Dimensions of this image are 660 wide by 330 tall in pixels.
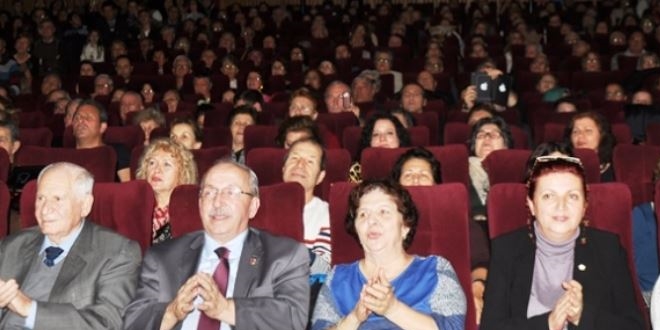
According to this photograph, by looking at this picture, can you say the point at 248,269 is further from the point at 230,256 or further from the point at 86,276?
the point at 86,276

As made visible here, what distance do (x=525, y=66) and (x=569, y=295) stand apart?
7857 millimetres

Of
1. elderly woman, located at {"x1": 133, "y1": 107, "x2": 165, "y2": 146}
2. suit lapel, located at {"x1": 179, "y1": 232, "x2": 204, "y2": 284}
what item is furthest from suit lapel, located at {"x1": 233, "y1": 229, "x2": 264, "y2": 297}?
elderly woman, located at {"x1": 133, "y1": 107, "x2": 165, "y2": 146}

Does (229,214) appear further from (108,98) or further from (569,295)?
(108,98)

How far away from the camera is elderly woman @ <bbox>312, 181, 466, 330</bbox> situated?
3.67 m

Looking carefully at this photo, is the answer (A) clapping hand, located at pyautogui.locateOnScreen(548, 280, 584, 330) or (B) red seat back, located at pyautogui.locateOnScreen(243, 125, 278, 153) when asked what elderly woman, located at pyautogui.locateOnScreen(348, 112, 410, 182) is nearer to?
(B) red seat back, located at pyautogui.locateOnScreen(243, 125, 278, 153)

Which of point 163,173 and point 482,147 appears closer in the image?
point 163,173

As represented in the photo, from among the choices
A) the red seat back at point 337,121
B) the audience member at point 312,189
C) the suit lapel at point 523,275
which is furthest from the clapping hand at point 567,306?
the red seat back at point 337,121

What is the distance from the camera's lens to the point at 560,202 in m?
3.59

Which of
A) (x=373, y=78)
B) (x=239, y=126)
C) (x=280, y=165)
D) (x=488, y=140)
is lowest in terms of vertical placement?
(x=280, y=165)

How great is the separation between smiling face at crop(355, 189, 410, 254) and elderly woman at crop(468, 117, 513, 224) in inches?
65.8

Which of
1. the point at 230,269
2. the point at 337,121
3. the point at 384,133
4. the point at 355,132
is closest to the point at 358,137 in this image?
the point at 355,132

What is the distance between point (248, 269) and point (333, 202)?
0.38 metres

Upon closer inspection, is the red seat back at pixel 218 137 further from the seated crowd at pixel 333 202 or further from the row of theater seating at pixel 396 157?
the row of theater seating at pixel 396 157

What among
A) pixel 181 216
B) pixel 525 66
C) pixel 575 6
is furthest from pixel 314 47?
pixel 181 216
